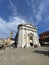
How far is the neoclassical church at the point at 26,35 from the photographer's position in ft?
194

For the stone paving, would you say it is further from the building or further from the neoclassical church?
the building

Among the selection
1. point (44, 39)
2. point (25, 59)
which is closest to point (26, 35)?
point (44, 39)

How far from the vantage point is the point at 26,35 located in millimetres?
60938

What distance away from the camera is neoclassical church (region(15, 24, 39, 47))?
59034mm

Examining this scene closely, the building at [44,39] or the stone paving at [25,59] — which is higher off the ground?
the building at [44,39]

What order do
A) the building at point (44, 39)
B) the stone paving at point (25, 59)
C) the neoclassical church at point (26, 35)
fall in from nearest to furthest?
the stone paving at point (25, 59), the neoclassical church at point (26, 35), the building at point (44, 39)

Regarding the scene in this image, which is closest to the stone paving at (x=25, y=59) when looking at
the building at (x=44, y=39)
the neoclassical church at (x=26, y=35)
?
the neoclassical church at (x=26, y=35)

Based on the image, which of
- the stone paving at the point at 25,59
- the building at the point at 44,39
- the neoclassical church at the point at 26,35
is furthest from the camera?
the building at the point at 44,39

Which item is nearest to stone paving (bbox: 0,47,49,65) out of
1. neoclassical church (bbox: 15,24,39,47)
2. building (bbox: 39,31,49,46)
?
neoclassical church (bbox: 15,24,39,47)

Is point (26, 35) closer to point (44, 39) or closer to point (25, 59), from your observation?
point (44, 39)

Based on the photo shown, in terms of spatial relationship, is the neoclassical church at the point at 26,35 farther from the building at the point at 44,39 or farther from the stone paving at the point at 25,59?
the stone paving at the point at 25,59

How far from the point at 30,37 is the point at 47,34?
12.4 m

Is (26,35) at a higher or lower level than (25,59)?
higher

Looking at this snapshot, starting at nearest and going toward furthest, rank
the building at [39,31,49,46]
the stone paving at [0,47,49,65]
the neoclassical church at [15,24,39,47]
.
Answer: the stone paving at [0,47,49,65], the neoclassical church at [15,24,39,47], the building at [39,31,49,46]
